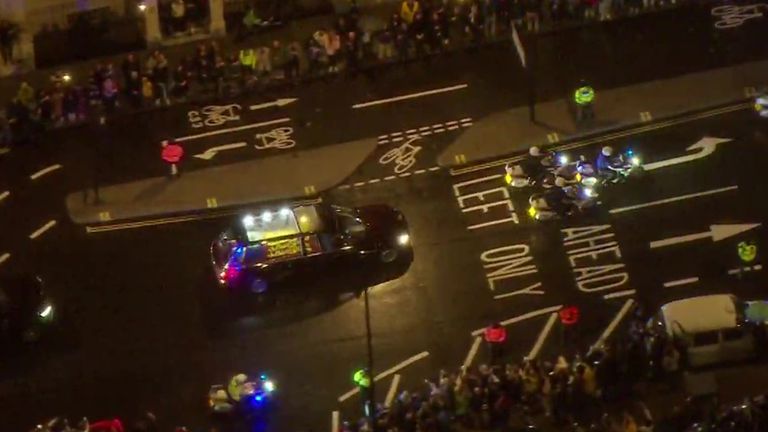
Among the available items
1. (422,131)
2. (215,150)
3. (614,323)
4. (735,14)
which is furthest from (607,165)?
(215,150)

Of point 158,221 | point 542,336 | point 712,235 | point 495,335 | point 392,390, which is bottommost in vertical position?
point 392,390

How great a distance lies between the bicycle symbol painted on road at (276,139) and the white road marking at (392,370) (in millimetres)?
8404

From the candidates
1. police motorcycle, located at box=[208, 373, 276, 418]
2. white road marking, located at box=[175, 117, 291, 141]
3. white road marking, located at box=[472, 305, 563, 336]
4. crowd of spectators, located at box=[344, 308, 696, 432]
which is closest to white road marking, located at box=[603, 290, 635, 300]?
white road marking, located at box=[472, 305, 563, 336]

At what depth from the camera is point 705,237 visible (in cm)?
3566

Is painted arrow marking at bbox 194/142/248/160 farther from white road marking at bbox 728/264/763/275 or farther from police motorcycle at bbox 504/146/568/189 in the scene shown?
white road marking at bbox 728/264/763/275

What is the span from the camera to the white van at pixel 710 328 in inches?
1271

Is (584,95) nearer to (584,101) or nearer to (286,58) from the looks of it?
(584,101)

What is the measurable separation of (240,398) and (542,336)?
7344 millimetres

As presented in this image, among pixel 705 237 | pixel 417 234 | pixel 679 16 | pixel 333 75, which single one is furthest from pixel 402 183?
pixel 679 16

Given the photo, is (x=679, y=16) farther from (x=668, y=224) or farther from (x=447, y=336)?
(x=447, y=336)

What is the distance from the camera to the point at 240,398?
106ft

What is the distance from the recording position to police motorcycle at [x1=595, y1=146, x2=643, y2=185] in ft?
121

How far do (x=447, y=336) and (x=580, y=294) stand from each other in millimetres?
3520

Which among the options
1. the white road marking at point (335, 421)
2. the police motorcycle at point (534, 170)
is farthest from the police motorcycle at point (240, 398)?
the police motorcycle at point (534, 170)
